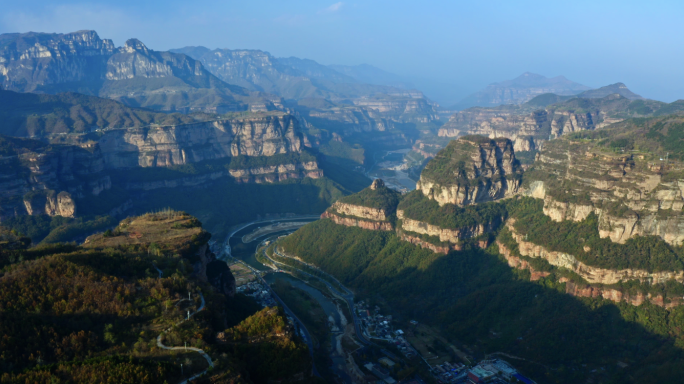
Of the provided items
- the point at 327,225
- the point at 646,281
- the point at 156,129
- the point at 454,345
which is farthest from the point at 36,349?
the point at 156,129

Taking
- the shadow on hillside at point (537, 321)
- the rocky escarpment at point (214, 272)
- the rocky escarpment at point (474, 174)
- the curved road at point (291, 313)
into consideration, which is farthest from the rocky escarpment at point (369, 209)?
the rocky escarpment at point (214, 272)

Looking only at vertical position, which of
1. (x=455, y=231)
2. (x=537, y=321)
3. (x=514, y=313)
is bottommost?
(x=514, y=313)

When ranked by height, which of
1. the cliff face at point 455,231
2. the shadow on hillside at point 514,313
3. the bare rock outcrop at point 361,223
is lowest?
the shadow on hillside at point 514,313

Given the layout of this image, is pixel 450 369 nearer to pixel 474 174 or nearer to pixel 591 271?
pixel 591 271

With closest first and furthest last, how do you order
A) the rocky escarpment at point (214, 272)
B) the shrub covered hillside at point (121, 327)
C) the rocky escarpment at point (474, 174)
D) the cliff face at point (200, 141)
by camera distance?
the shrub covered hillside at point (121, 327) < the rocky escarpment at point (214, 272) < the rocky escarpment at point (474, 174) < the cliff face at point (200, 141)

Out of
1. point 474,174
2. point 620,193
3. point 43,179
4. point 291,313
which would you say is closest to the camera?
point 620,193

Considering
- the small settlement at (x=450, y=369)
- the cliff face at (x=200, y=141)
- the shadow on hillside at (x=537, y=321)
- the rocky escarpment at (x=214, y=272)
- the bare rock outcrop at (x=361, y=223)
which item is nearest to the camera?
the shadow on hillside at (x=537, y=321)

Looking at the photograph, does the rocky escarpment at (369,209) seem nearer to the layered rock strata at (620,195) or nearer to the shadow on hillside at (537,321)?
the shadow on hillside at (537,321)

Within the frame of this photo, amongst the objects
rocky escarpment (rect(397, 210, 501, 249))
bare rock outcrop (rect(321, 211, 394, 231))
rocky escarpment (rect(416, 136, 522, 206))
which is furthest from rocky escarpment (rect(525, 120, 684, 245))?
bare rock outcrop (rect(321, 211, 394, 231))

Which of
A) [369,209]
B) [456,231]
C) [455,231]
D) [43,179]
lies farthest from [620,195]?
[43,179]
